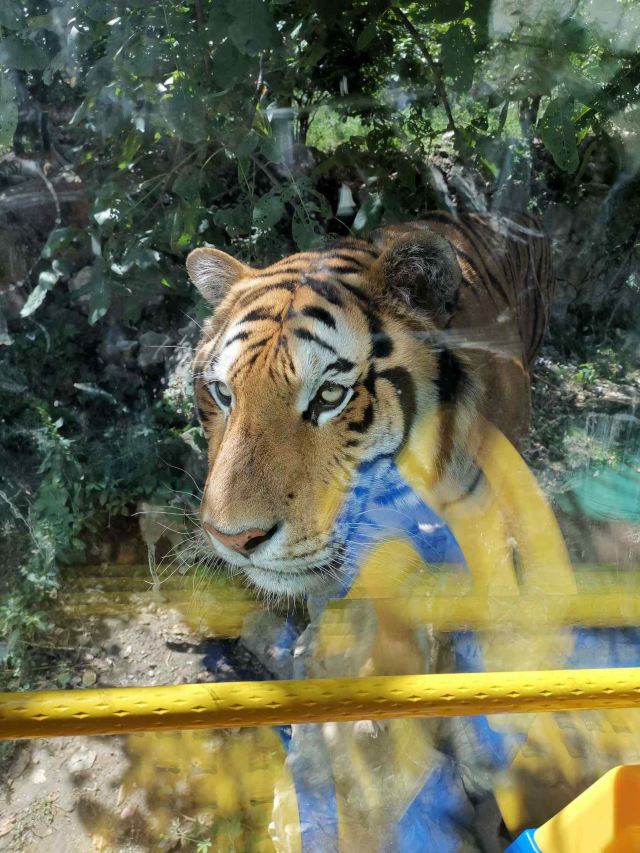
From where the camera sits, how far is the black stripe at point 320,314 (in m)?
0.94

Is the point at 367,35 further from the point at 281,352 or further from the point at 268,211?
the point at 281,352

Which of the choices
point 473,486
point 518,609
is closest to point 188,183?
point 473,486

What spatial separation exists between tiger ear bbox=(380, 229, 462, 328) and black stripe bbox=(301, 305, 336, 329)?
89 millimetres

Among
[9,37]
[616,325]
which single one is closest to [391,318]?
[616,325]

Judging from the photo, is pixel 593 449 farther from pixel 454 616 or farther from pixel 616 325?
pixel 454 616

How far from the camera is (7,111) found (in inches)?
36.1

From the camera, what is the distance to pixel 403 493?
1.00m

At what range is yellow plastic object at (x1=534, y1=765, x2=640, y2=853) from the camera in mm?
996

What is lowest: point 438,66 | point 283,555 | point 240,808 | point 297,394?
point 240,808

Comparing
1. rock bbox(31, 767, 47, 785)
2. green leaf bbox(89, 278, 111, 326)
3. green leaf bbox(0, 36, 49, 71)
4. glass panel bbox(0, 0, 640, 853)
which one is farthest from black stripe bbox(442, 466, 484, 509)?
green leaf bbox(0, 36, 49, 71)

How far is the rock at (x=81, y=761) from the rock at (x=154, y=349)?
59 centimetres

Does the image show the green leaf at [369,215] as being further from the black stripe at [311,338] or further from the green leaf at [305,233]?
the black stripe at [311,338]

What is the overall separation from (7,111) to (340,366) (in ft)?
1.86

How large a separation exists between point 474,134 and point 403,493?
1.71 feet
